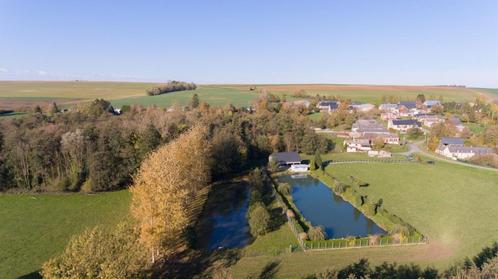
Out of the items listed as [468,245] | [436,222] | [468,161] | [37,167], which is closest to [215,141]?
[37,167]

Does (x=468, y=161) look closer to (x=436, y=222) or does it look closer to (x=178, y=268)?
(x=436, y=222)

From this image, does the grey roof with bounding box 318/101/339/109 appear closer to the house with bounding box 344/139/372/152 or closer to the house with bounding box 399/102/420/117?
the house with bounding box 399/102/420/117

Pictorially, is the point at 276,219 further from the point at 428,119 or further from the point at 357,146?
the point at 428,119

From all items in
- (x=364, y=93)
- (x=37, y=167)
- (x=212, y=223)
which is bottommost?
(x=212, y=223)

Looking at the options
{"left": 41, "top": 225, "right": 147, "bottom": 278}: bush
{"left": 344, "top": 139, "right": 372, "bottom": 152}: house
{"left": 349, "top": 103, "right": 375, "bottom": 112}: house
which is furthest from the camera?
{"left": 349, "top": 103, "right": 375, "bottom": 112}: house

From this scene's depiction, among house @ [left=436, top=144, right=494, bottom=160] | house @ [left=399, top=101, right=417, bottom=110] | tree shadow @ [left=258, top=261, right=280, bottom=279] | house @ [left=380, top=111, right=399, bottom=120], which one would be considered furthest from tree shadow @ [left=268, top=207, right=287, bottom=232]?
house @ [left=399, top=101, right=417, bottom=110]

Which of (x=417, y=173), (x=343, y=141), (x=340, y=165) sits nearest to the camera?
(x=417, y=173)
